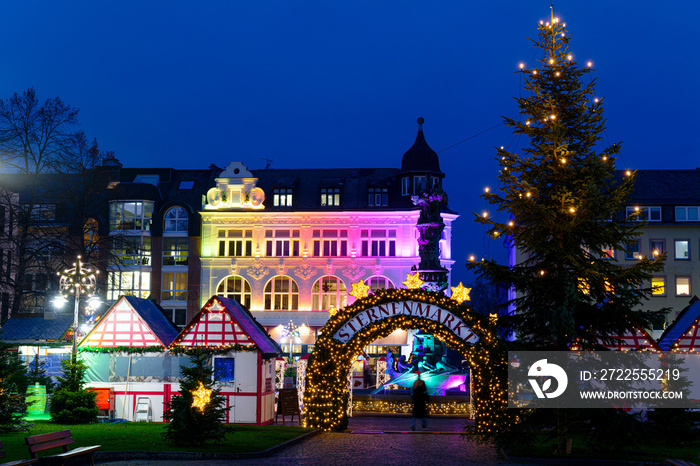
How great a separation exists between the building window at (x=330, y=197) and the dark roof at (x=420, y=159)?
17.8 feet

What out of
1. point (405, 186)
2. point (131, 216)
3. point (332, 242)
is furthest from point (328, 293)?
point (131, 216)

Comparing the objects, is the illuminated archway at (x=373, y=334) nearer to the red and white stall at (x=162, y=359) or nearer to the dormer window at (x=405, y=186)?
the red and white stall at (x=162, y=359)

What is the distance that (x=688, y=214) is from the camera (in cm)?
6009

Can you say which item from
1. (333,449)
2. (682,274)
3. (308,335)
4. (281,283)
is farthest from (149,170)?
(333,449)

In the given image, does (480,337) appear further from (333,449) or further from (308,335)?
(308,335)

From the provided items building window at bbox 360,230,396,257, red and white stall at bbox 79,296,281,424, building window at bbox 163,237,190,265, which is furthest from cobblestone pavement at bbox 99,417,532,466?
building window at bbox 163,237,190,265

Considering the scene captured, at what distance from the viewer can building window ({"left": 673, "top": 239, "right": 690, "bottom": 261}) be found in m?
60.1

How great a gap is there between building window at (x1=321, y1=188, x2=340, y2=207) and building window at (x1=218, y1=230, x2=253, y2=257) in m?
6.14

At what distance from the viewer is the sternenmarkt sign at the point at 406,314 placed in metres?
24.8

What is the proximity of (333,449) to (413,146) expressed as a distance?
4748 cm

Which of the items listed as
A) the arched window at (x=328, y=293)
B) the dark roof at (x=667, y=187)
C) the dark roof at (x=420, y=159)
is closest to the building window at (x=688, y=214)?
the dark roof at (x=667, y=187)

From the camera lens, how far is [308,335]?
6219cm

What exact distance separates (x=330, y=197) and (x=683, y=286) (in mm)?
26549

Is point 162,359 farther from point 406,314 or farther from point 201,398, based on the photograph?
point 406,314
